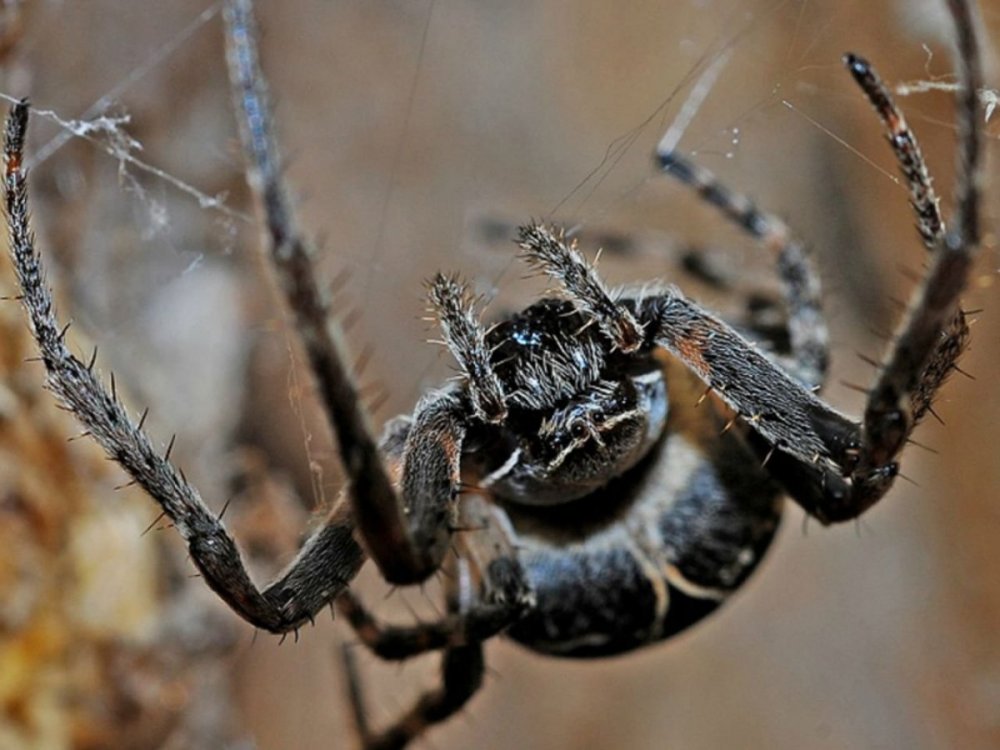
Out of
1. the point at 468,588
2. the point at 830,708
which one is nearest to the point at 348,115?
the point at 468,588

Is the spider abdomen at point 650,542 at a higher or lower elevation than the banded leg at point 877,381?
lower

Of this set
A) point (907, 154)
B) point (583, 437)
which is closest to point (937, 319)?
point (907, 154)

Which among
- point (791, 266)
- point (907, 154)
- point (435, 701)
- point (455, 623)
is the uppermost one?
point (907, 154)

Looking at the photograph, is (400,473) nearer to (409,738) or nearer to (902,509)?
(409,738)

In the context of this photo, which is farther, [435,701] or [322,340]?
[435,701]

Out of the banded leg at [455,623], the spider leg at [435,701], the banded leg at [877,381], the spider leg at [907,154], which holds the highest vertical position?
the spider leg at [907,154]

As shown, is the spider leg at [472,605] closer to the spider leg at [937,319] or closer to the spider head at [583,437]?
the spider head at [583,437]

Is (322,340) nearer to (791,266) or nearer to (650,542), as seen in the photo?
(650,542)

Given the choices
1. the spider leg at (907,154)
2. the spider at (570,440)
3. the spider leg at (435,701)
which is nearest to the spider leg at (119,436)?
the spider at (570,440)
